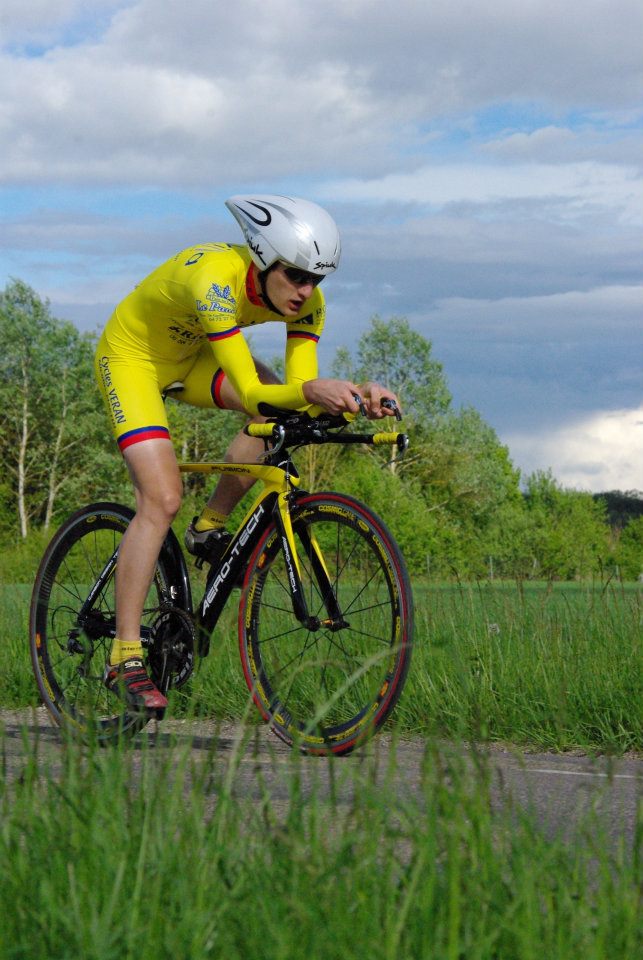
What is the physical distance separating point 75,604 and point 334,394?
2.20 metres

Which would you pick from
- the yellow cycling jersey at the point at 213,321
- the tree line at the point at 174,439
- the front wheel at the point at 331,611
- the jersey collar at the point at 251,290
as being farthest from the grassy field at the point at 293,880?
the tree line at the point at 174,439

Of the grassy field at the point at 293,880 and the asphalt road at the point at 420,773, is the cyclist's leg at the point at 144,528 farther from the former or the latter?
the grassy field at the point at 293,880

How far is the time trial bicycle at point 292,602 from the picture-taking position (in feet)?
15.4

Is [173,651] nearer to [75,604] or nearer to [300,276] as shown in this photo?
[75,604]

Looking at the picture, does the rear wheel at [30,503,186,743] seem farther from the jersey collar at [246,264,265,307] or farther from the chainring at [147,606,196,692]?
the jersey collar at [246,264,265,307]

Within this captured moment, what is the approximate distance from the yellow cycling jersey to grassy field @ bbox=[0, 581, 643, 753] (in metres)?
1.07

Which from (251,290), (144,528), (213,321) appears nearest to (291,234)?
(251,290)

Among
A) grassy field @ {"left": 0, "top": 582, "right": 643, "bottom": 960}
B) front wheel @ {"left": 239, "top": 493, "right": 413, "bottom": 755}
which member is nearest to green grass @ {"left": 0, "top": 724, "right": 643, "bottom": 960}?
grassy field @ {"left": 0, "top": 582, "right": 643, "bottom": 960}

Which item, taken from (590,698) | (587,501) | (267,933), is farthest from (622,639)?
(587,501)

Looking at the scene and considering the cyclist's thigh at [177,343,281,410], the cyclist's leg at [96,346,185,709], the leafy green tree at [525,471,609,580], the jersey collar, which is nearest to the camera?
the jersey collar

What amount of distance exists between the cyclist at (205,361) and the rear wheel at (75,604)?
0.40 meters

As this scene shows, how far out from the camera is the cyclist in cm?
495

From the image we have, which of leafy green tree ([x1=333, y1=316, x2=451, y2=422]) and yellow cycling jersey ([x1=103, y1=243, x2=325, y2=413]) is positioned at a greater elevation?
leafy green tree ([x1=333, y1=316, x2=451, y2=422])

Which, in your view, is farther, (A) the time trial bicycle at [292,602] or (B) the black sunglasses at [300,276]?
(B) the black sunglasses at [300,276]
